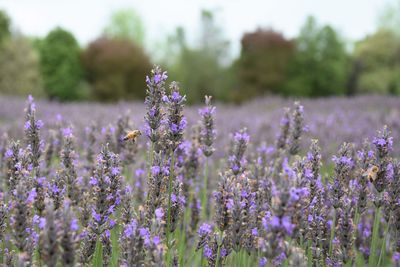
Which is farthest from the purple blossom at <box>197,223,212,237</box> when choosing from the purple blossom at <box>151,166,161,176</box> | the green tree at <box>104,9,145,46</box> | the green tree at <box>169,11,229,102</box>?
the green tree at <box>104,9,145,46</box>

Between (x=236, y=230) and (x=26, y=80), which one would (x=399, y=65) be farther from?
(x=236, y=230)

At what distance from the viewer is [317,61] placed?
35.6 metres

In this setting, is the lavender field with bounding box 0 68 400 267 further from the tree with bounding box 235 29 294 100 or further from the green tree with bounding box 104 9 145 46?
the green tree with bounding box 104 9 145 46

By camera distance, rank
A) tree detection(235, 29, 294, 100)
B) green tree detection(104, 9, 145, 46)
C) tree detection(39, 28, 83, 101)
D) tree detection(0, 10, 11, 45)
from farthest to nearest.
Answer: green tree detection(104, 9, 145, 46) → tree detection(0, 10, 11, 45) → tree detection(39, 28, 83, 101) → tree detection(235, 29, 294, 100)

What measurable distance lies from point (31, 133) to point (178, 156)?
129cm

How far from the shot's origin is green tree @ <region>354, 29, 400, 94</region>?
36875 mm

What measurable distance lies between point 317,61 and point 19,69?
62.7ft

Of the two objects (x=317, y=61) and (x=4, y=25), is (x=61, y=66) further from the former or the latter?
(x=317, y=61)

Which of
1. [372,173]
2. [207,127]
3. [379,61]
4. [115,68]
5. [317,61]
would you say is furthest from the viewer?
[379,61]

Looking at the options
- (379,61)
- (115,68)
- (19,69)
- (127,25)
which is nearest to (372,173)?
(19,69)

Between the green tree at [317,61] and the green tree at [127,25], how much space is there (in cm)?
2390

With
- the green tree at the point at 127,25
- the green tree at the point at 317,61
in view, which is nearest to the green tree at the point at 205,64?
the green tree at the point at 317,61

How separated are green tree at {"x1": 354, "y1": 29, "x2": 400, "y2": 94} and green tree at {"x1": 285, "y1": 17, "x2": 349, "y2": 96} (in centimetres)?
222

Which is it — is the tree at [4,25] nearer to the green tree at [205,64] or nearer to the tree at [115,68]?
the tree at [115,68]
